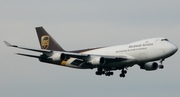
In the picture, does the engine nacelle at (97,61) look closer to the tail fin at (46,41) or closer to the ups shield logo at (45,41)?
the tail fin at (46,41)

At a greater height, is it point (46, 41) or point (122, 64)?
point (46, 41)

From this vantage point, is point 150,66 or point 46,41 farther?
point 46,41

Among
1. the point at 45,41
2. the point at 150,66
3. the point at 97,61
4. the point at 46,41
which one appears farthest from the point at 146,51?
the point at 45,41

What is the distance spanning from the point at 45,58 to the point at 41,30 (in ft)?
35.7

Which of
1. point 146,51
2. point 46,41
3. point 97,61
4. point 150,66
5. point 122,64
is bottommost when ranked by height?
point 150,66

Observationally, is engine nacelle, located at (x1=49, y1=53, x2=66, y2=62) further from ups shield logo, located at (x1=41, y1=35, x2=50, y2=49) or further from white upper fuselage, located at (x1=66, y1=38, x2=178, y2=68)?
ups shield logo, located at (x1=41, y1=35, x2=50, y2=49)

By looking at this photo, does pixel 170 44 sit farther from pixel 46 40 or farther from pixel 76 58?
pixel 46 40

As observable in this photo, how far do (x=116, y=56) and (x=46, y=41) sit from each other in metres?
16.9

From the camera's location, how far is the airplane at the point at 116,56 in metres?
92.1

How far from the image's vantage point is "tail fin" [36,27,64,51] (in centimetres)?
10600

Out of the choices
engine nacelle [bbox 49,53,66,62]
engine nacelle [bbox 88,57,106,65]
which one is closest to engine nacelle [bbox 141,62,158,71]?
engine nacelle [bbox 88,57,106,65]

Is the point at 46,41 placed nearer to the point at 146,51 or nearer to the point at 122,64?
the point at 122,64

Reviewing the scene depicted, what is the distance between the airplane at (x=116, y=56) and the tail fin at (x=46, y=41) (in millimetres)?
4995

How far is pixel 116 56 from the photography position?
311 ft
